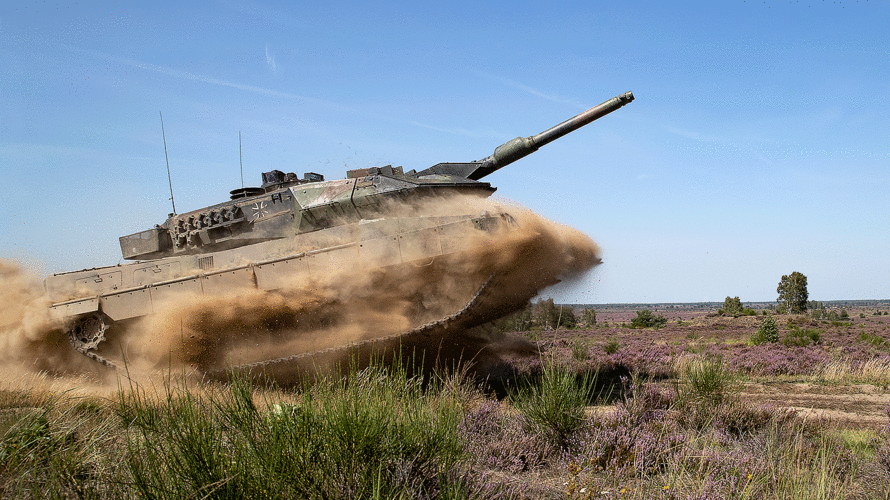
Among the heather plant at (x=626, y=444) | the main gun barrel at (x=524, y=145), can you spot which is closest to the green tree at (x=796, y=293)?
the main gun barrel at (x=524, y=145)

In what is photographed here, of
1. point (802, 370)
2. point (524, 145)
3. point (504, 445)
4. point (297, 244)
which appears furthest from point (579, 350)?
point (802, 370)

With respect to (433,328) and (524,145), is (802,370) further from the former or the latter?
(433,328)

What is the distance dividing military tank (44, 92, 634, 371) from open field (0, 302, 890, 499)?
2409mm

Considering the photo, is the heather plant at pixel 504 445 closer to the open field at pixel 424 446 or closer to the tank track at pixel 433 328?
the open field at pixel 424 446

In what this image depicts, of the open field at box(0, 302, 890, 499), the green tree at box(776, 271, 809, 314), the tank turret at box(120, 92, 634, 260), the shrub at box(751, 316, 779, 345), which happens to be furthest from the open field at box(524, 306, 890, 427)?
the green tree at box(776, 271, 809, 314)

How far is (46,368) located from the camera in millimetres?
12242

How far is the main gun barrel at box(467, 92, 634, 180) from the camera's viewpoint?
39.0 feet

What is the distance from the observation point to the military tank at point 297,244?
963cm

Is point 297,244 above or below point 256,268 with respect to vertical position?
above

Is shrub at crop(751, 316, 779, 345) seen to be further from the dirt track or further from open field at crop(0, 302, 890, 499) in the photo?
open field at crop(0, 302, 890, 499)

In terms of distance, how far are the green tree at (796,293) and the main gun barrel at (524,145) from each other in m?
43.5

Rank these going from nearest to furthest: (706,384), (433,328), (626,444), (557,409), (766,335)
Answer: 1. (626,444)
2. (557,409)
3. (706,384)
4. (433,328)
5. (766,335)

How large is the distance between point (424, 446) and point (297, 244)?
6.83 metres

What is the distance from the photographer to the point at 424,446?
4.09 meters
